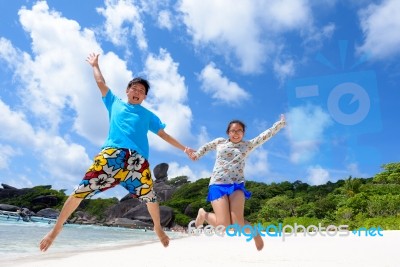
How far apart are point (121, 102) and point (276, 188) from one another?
173 ft

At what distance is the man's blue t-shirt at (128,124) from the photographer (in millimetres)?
4191

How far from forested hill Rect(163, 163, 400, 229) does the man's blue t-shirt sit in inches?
516

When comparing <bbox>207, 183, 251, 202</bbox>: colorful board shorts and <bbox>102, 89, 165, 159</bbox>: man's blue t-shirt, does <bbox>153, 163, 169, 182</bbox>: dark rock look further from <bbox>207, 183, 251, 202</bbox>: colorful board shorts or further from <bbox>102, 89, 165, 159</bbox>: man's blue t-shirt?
<bbox>102, 89, 165, 159</bbox>: man's blue t-shirt

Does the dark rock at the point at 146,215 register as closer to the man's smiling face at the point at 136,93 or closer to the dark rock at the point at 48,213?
the dark rock at the point at 48,213

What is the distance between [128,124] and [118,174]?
1.78ft

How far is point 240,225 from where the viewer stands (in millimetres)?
5105

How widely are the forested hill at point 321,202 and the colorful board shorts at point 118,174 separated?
13.1 metres

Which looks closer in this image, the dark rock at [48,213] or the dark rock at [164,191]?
the dark rock at [164,191]

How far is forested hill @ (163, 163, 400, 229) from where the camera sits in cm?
2484

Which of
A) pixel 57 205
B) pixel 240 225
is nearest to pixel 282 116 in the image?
pixel 240 225

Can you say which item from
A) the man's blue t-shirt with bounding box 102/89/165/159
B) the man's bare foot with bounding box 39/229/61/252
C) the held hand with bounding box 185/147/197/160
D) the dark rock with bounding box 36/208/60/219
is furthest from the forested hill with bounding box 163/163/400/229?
the dark rock with bounding box 36/208/60/219

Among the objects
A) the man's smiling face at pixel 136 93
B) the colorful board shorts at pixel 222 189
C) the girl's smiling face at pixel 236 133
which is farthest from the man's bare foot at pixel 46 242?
the girl's smiling face at pixel 236 133

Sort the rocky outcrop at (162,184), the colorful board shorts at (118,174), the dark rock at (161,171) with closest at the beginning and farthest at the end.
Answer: the colorful board shorts at (118,174)
the rocky outcrop at (162,184)
the dark rock at (161,171)

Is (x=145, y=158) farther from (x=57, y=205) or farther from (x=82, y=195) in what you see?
(x=57, y=205)
